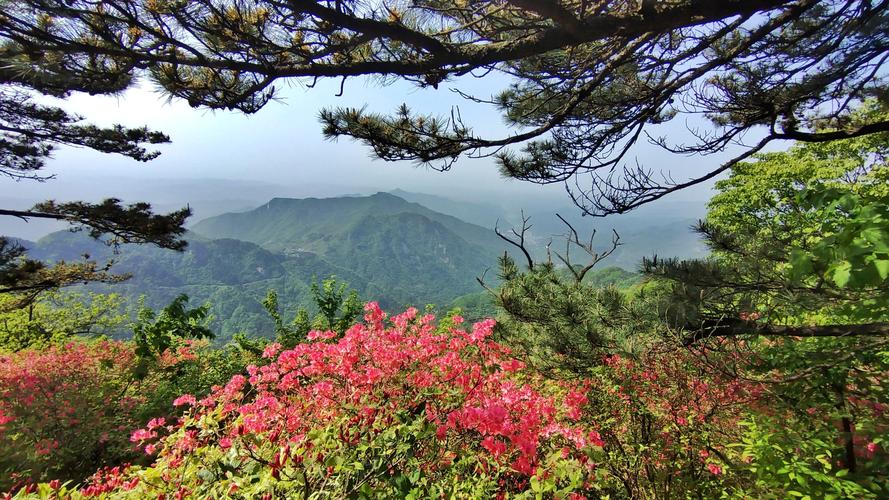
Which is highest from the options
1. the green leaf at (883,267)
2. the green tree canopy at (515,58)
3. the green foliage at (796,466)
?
the green tree canopy at (515,58)

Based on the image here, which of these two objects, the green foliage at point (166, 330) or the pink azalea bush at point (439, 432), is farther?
the green foliage at point (166, 330)

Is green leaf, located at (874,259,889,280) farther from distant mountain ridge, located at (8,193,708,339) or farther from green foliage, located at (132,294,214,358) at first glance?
distant mountain ridge, located at (8,193,708,339)

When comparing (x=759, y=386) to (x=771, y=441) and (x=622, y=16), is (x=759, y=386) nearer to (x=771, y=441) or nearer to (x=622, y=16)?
(x=771, y=441)

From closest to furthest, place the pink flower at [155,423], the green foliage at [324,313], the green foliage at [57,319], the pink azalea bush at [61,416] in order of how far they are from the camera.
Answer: the pink flower at [155,423] → the pink azalea bush at [61,416] → the green foliage at [324,313] → the green foliage at [57,319]

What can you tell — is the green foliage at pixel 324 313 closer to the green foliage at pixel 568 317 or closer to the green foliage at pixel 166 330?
the green foliage at pixel 166 330

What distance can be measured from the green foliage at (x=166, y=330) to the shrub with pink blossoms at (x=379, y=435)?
3.84m

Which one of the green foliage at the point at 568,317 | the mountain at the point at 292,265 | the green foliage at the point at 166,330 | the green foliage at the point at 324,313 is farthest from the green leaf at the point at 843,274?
the mountain at the point at 292,265

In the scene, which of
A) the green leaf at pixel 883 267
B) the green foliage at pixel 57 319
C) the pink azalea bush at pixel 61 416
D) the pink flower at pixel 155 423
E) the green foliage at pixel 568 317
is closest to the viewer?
the green leaf at pixel 883 267

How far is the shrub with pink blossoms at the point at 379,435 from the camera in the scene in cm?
181

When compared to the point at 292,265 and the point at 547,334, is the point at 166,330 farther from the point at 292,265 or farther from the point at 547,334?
the point at 292,265

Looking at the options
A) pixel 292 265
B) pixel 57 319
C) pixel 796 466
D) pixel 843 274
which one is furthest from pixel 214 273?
pixel 843 274

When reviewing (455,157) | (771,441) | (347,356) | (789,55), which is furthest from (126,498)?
(789,55)

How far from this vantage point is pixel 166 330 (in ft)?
20.5

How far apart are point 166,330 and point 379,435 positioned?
20.4 ft
